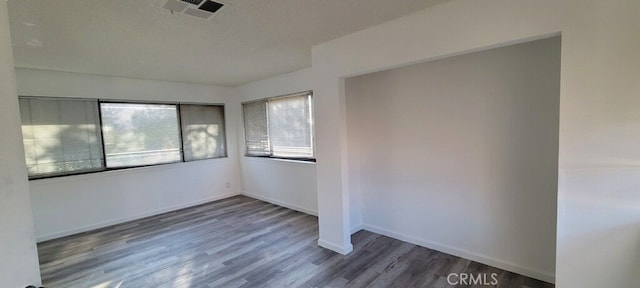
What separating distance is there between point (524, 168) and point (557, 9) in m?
1.40

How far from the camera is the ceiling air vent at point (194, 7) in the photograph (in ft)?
6.31

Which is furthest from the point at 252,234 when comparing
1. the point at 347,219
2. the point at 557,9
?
the point at 557,9

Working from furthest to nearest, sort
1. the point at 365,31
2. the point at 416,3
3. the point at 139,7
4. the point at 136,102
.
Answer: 1. the point at 136,102
2. the point at 365,31
3. the point at 416,3
4. the point at 139,7

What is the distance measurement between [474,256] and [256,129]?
420 centimetres

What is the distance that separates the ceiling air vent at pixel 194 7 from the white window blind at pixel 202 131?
11.1 feet

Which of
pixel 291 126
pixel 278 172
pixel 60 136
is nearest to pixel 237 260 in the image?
pixel 278 172

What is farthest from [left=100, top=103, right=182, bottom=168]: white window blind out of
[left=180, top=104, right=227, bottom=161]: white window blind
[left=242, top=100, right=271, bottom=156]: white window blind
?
[left=242, top=100, right=271, bottom=156]: white window blind

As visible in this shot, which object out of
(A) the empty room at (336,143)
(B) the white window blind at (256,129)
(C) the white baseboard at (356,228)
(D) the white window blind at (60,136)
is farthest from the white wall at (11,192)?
(B) the white window blind at (256,129)

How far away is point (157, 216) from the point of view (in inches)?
182

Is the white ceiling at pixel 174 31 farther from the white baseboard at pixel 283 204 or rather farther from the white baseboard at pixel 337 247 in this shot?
the white baseboard at pixel 283 204

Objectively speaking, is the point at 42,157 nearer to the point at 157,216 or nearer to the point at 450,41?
the point at 157,216

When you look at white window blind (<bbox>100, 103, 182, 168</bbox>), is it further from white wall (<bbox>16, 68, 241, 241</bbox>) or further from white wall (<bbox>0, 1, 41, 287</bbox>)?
white wall (<bbox>0, 1, 41, 287</bbox>)

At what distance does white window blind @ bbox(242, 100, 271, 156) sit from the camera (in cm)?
519

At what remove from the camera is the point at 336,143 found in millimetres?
2963
